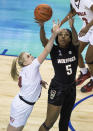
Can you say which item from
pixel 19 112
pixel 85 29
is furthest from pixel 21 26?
pixel 19 112

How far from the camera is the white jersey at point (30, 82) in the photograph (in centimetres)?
346

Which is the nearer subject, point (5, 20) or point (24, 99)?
point (24, 99)

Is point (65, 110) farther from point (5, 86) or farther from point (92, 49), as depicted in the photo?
point (5, 86)

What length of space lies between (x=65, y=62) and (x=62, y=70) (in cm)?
12

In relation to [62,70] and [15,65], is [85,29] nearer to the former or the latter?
[62,70]

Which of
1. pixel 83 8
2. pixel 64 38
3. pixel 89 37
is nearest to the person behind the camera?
pixel 64 38

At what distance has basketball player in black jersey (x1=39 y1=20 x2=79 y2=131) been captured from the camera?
3.54 metres

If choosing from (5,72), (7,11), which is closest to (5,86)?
(5,72)

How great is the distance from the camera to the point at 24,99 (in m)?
3.58

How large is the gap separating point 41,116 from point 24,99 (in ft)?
4.45

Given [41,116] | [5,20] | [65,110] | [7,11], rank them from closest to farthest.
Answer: [65,110] → [41,116] → [5,20] → [7,11]

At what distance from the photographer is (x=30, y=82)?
3500mm

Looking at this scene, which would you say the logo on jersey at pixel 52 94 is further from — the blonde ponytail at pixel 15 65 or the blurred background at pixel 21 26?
the blurred background at pixel 21 26

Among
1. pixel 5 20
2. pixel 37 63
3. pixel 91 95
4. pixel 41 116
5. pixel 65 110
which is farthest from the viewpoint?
pixel 5 20
